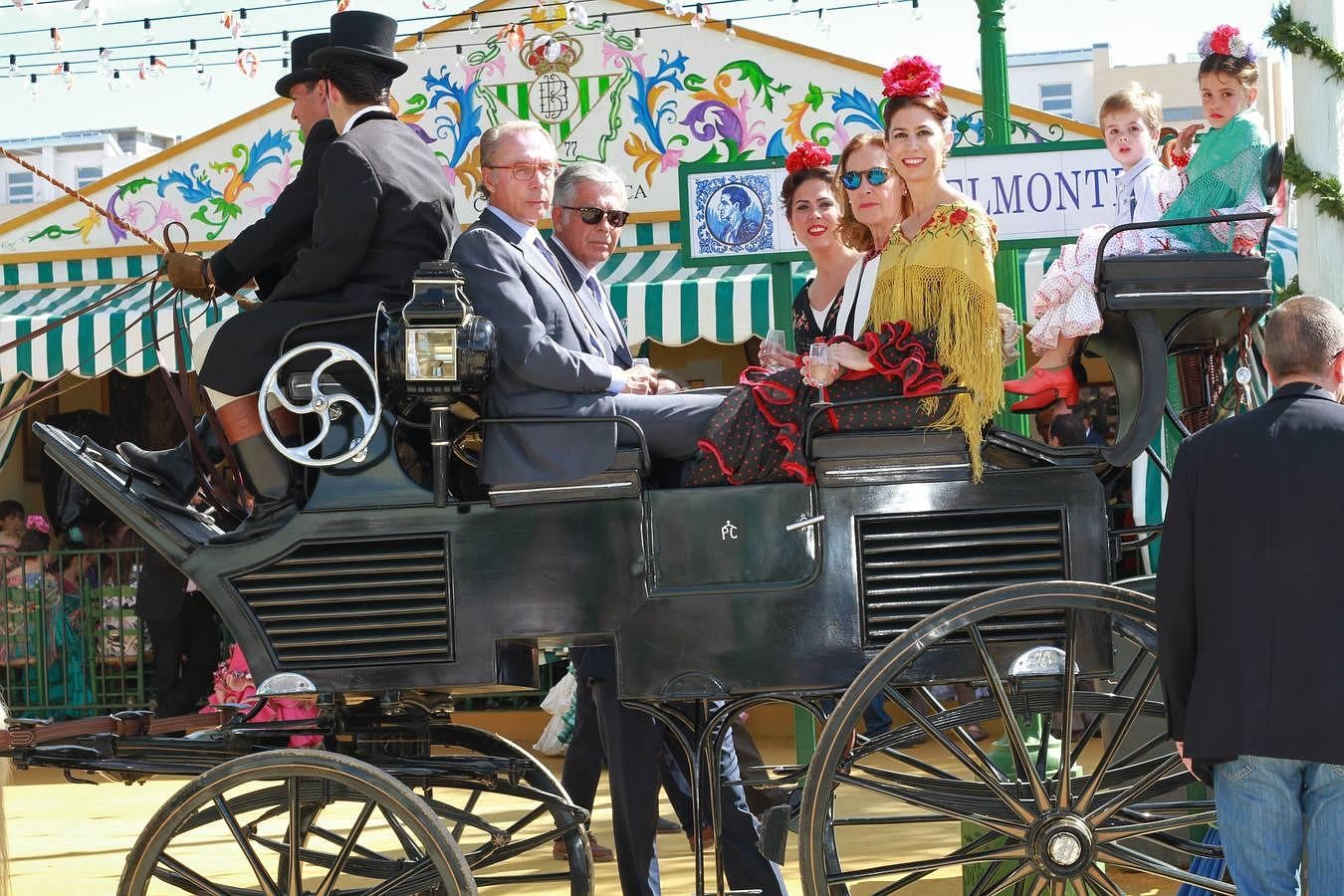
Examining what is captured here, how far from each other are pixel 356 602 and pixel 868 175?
1761mm

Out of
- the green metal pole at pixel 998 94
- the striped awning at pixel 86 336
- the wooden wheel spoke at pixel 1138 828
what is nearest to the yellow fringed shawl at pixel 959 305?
the wooden wheel spoke at pixel 1138 828

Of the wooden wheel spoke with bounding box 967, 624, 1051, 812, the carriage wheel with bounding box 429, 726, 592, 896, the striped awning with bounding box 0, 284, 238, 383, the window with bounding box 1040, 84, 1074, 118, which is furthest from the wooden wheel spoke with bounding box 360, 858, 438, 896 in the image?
the window with bounding box 1040, 84, 1074, 118

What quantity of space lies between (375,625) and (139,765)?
2.35ft

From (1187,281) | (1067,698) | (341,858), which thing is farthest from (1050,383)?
(341,858)

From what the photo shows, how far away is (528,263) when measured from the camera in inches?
154

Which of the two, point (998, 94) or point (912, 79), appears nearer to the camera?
point (912, 79)

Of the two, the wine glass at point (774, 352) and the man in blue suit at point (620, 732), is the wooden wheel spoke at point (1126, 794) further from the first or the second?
the wine glass at point (774, 352)

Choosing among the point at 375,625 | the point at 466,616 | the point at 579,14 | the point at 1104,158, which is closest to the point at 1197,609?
the point at 466,616

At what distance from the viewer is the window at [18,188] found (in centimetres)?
3788

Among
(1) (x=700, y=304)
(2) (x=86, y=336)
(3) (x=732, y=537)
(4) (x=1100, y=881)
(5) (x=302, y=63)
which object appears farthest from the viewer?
(2) (x=86, y=336)

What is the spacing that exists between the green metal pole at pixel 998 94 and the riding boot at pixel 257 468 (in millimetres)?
3121

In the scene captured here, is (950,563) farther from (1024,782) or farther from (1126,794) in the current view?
(1126,794)

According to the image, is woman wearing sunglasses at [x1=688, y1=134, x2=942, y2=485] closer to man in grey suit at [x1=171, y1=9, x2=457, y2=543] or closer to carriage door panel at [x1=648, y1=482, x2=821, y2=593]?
carriage door panel at [x1=648, y1=482, x2=821, y2=593]

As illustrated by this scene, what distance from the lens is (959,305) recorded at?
3457mm
